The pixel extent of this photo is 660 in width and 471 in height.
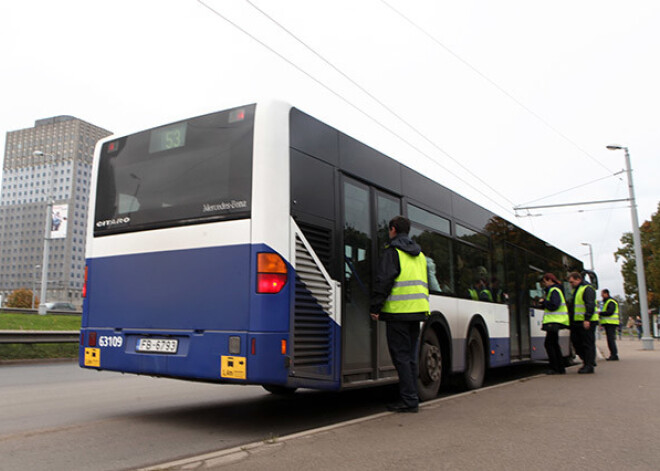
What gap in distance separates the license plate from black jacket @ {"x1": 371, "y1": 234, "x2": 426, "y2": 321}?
193 cm

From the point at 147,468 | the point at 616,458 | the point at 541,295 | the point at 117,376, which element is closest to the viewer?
the point at 147,468

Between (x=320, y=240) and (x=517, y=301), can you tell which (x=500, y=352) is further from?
(x=320, y=240)

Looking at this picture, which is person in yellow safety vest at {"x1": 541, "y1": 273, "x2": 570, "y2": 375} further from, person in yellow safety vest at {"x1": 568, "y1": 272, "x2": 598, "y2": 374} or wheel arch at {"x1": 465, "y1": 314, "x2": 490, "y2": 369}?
wheel arch at {"x1": 465, "y1": 314, "x2": 490, "y2": 369}

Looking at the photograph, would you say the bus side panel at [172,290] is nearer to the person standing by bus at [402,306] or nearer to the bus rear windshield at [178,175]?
the bus rear windshield at [178,175]

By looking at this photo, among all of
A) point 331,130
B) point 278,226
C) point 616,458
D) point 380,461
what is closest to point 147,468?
point 380,461

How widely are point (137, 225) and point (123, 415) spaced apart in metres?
2.00

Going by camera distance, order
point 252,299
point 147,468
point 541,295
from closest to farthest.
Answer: point 147,468 < point 252,299 < point 541,295

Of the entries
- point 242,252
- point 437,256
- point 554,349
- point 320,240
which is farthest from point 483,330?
point 242,252

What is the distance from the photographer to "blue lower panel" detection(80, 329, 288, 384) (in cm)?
497

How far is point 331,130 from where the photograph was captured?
616 cm

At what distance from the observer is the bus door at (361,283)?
604 centimetres

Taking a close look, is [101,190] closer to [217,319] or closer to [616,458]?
[217,319]

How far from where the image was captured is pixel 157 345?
18.3 ft

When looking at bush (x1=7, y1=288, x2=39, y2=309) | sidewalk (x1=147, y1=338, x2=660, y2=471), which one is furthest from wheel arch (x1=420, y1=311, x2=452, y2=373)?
bush (x1=7, y1=288, x2=39, y2=309)
